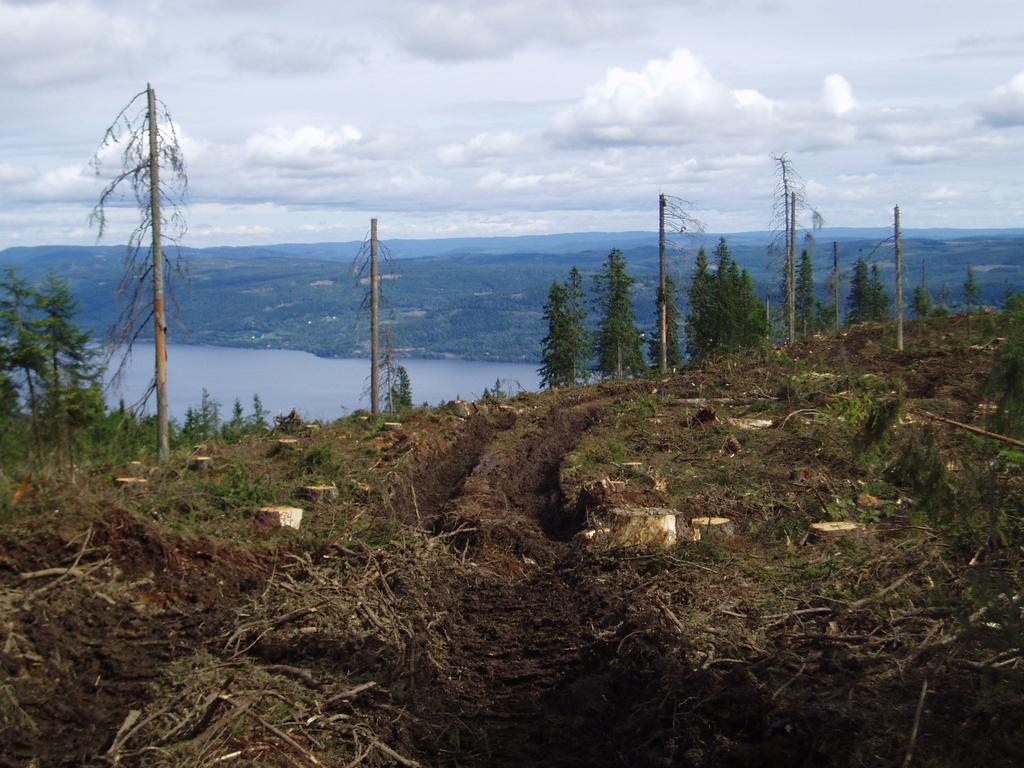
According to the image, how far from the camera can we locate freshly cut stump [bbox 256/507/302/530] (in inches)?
488

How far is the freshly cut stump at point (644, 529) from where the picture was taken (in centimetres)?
1115

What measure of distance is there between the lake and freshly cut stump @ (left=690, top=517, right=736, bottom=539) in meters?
45.2

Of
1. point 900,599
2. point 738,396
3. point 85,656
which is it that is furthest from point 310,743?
point 738,396

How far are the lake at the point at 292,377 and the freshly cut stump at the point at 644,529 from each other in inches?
1803

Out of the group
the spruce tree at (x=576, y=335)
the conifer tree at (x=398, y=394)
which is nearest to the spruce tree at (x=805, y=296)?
the spruce tree at (x=576, y=335)

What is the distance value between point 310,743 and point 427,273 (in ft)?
632

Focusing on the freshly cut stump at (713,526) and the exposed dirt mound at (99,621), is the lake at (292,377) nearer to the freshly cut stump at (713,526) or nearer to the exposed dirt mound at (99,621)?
the freshly cut stump at (713,526)

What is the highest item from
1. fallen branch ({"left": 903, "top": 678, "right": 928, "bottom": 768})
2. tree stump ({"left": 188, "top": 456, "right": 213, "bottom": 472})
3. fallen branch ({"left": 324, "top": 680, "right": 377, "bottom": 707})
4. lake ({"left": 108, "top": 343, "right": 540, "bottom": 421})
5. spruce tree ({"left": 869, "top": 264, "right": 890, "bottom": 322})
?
spruce tree ({"left": 869, "top": 264, "right": 890, "bottom": 322})

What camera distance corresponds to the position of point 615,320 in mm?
54000

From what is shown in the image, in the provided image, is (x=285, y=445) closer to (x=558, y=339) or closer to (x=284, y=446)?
(x=284, y=446)

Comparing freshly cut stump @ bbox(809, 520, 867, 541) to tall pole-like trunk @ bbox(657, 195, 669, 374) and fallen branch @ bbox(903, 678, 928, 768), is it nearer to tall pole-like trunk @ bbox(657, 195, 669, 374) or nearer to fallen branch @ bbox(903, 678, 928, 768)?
fallen branch @ bbox(903, 678, 928, 768)

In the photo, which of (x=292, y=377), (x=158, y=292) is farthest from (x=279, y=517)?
(x=292, y=377)

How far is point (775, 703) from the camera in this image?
5996 millimetres

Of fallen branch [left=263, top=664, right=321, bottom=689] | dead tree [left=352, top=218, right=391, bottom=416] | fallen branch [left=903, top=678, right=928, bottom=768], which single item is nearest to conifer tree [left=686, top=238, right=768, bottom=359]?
dead tree [left=352, top=218, right=391, bottom=416]
